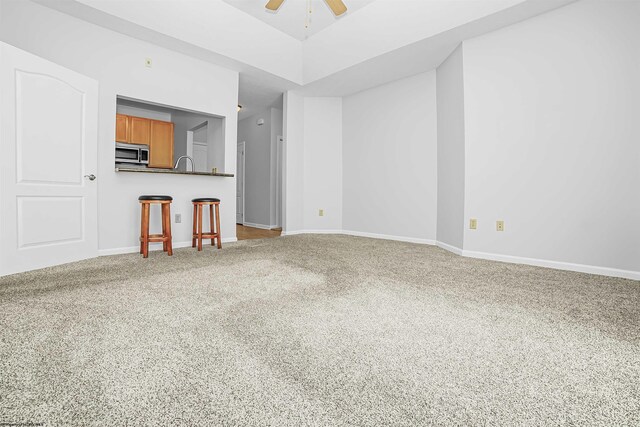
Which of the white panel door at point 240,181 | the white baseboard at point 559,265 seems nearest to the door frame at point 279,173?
the white panel door at point 240,181

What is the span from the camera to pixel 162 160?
18.2ft

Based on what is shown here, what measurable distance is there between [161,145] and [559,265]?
6310 mm

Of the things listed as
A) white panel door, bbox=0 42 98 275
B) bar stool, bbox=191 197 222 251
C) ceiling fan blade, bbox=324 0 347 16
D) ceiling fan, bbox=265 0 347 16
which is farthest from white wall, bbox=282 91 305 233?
white panel door, bbox=0 42 98 275

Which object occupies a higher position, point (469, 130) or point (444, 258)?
point (469, 130)

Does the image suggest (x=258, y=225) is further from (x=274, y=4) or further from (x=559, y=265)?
(x=559, y=265)

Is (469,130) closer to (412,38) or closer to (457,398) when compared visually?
(412,38)

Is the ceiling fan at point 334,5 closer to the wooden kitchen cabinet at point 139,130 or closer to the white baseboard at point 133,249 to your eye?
the white baseboard at point 133,249

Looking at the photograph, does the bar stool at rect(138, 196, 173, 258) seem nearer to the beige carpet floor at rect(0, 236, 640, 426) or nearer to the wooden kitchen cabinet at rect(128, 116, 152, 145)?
the beige carpet floor at rect(0, 236, 640, 426)

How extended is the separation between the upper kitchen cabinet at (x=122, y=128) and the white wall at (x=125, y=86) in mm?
2061

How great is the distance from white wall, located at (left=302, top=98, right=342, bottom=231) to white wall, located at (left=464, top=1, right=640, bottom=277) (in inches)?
97.5

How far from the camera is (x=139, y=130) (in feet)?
17.0

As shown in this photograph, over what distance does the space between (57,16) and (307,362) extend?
4.07 metres

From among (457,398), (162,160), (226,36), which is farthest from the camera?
(162,160)

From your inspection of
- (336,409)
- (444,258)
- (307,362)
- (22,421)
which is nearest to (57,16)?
(22,421)
